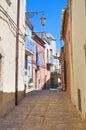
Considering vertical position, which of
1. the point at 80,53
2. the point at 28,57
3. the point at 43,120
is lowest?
the point at 43,120

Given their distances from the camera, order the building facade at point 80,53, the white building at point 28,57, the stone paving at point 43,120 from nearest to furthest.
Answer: the building facade at point 80,53 → the stone paving at point 43,120 → the white building at point 28,57

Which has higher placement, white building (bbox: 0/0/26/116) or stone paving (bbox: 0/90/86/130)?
white building (bbox: 0/0/26/116)

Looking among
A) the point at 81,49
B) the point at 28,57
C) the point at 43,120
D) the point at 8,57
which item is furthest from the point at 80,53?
the point at 28,57

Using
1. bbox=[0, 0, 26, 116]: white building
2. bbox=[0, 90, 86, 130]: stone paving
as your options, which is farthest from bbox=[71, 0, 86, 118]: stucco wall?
bbox=[0, 0, 26, 116]: white building

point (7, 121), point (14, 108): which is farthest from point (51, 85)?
point (7, 121)

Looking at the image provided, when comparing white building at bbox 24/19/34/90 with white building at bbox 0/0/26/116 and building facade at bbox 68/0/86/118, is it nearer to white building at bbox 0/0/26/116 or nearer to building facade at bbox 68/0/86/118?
white building at bbox 0/0/26/116

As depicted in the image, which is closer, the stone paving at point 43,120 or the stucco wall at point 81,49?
the stucco wall at point 81,49

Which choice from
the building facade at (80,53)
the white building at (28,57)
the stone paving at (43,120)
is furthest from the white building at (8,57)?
the white building at (28,57)

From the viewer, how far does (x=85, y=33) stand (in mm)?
6047

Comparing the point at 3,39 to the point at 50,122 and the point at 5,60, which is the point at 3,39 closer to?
the point at 5,60

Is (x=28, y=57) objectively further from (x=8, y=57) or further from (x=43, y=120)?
(x=43, y=120)

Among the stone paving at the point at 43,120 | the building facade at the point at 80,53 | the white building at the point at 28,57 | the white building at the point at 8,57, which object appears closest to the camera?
the building facade at the point at 80,53

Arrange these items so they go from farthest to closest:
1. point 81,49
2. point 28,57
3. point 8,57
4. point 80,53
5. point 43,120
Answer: point 28,57 → point 8,57 → point 43,120 → point 80,53 → point 81,49

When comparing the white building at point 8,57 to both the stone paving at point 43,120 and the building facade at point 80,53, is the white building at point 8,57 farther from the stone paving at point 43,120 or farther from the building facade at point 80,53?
the building facade at point 80,53
